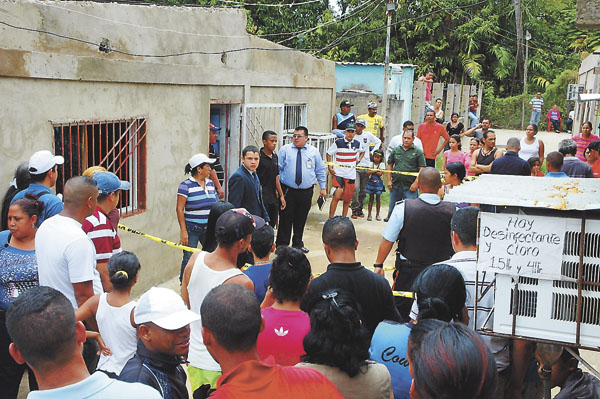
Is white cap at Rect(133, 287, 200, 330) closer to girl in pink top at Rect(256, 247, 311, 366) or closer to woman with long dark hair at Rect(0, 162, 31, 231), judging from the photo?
girl in pink top at Rect(256, 247, 311, 366)

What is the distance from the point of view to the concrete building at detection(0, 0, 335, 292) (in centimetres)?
574

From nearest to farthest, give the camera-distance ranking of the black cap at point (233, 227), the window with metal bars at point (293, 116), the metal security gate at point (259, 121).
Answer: the black cap at point (233, 227)
the metal security gate at point (259, 121)
the window with metal bars at point (293, 116)

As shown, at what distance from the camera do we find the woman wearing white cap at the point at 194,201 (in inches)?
271

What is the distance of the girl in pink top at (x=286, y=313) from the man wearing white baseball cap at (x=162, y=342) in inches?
17.6

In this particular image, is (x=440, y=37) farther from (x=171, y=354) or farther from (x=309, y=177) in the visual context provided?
(x=171, y=354)

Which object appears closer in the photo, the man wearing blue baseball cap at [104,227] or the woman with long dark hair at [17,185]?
the man wearing blue baseball cap at [104,227]

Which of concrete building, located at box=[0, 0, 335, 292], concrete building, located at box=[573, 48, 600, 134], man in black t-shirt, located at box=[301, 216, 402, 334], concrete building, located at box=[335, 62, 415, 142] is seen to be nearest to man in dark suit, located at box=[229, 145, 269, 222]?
concrete building, located at box=[0, 0, 335, 292]

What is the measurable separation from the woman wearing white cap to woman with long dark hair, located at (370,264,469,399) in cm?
399

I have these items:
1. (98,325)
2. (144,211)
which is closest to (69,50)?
(144,211)

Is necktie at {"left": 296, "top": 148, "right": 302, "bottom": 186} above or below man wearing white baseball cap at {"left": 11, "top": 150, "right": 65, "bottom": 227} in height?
below

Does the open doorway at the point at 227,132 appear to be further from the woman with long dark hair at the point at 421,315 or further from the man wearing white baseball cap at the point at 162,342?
the man wearing white baseball cap at the point at 162,342

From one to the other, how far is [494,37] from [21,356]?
32.2m

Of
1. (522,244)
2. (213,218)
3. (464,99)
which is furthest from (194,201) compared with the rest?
(464,99)

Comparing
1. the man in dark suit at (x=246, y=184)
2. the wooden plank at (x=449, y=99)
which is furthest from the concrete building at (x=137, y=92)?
the wooden plank at (x=449, y=99)
